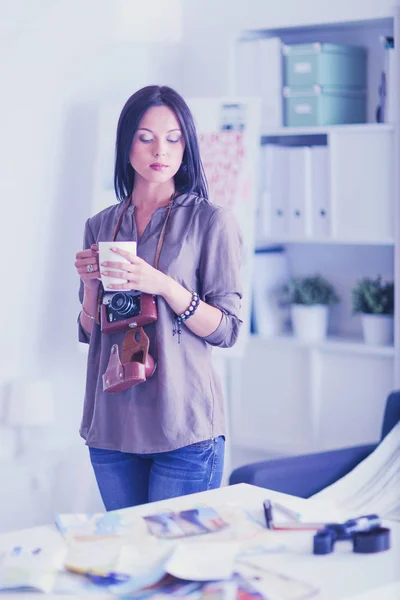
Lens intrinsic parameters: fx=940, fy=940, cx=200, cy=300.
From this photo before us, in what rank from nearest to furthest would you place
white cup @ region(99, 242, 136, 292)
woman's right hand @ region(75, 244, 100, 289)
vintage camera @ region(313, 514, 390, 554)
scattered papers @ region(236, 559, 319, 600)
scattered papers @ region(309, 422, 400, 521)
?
1. scattered papers @ region(236, 559, 319, 600)
2. vintage camera @ region(313, 514, 390, 554)
3. white cup @ region(99, 242, 136, 292)
4. woman's right hand @ region(75, 244, 100, 289)
5. scattered papers @ region(309, 422, 400, 521)

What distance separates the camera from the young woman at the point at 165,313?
6.08 ft

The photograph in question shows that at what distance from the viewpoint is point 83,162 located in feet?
12.0

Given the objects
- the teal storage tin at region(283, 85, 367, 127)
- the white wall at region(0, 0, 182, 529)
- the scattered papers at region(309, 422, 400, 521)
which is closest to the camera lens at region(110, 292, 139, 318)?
the scattered papers at region(309, 422, 400, 521)

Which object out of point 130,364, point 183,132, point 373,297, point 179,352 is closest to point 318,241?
point 373,297

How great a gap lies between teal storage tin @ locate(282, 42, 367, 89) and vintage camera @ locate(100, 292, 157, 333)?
2.01 metres

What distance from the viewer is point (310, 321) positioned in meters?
3.75

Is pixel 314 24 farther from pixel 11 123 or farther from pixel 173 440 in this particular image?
pixel 173 440

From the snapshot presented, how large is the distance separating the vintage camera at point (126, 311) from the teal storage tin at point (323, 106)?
6.55 feet

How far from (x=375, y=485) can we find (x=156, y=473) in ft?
4.15

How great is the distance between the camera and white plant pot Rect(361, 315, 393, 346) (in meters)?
3.59

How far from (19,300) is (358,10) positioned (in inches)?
66.2

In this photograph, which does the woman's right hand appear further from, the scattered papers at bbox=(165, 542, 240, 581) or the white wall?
the white wall

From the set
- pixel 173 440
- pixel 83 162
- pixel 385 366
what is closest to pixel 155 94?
pixel 173 440

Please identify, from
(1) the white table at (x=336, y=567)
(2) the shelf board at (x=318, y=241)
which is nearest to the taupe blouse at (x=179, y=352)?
(1) the white table at (x=336, y=567)
